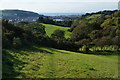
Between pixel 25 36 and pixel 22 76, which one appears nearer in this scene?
pixel 22 76

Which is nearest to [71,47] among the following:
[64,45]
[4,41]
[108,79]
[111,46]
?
[64,45]

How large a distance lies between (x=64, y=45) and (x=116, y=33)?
115 feet

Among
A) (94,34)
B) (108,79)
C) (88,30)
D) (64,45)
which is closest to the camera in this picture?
(108,79)

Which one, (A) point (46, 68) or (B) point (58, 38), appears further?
(B) point (58, 38)

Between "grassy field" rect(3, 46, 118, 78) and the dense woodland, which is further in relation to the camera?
the dense woodland

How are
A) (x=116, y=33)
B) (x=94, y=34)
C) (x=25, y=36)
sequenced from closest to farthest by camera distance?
(x=25, y=36), (x=116, y=33), (x=94, y=34)

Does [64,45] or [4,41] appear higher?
[4,41]

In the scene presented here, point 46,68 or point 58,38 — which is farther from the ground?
point 46,68

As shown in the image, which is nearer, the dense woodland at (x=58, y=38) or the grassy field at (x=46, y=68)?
the grassy field at (x=46, y=68)

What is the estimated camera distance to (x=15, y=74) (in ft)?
40.4

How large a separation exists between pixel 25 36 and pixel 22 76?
25.5 m

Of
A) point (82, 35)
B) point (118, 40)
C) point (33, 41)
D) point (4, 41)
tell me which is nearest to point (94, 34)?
point (82, 35)

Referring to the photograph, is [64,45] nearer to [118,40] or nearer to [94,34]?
[118,40]

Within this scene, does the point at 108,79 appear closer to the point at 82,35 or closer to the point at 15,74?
the point at 15,74
